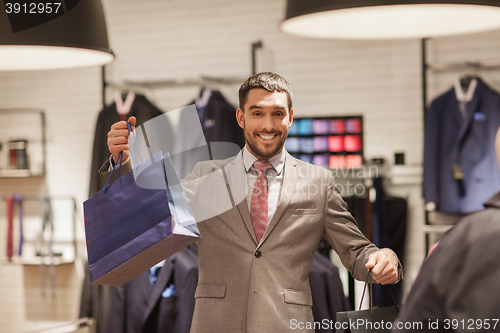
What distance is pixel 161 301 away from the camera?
3207mm

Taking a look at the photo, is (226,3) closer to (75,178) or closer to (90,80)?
(90,80)

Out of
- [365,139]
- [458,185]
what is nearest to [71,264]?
[365,139]

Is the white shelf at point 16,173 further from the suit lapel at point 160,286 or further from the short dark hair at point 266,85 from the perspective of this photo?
the short dark hair at point 266,85

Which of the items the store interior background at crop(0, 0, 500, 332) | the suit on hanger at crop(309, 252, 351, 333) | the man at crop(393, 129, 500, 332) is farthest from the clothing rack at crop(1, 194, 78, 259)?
the man at crop(393, 129, 500, 332)

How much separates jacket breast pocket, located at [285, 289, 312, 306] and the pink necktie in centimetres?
22

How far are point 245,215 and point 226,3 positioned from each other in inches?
137

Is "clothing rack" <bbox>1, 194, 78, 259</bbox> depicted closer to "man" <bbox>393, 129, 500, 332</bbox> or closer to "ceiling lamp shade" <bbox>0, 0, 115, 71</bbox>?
"ceiling lamp shade" <bbox>0, 0, 115, 71</bbox>

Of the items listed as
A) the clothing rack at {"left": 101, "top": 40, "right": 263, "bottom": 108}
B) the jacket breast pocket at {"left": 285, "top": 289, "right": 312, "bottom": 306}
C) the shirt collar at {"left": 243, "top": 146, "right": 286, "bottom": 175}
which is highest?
the clothing rack at {"left": 101, "top": 40, "right": 263, "bottom": 108}

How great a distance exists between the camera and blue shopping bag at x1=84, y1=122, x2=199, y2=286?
4.82 ft

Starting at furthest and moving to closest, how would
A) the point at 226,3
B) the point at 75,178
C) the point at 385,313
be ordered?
the point at 75,178 < the point at 226,3 < the point at 385,313

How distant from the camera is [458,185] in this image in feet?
13.1

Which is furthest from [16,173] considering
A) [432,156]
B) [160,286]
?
[432,156]

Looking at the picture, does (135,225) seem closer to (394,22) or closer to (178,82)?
(394,22)

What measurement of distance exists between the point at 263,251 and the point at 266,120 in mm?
467
